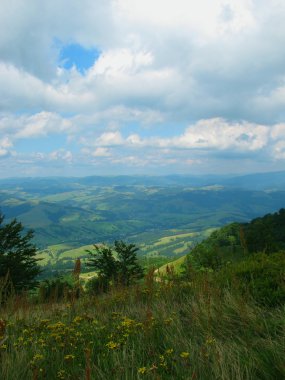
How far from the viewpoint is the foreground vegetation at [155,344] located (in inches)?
144

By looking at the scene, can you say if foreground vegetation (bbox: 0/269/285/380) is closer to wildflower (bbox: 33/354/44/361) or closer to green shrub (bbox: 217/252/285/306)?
wildflower (bbox: 33/354/44/361)

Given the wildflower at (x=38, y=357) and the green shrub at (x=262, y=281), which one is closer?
the wildflower at (x=38, y=357)

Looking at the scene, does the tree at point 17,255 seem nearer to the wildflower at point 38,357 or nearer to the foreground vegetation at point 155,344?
the foreground vegetation at point 155,344

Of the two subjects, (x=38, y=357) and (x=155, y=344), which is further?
(x=155, y=344)

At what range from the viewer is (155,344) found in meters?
4.73

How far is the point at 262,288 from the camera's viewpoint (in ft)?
22.6

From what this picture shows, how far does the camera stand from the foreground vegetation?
12.0 ft

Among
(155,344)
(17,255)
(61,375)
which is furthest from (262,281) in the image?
(17,255)

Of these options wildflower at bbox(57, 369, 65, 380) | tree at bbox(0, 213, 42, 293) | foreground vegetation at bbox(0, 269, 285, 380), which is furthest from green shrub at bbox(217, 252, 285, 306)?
tree at bbox(0, 213, 42, 293)

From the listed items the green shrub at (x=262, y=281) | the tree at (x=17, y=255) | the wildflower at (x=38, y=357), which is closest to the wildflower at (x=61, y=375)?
the wildflower at (x=38, y=357)

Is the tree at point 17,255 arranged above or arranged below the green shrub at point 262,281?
below

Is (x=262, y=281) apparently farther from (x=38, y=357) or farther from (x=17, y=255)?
(x=17, y=255)

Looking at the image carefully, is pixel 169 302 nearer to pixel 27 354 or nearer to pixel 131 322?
pixel 131 322

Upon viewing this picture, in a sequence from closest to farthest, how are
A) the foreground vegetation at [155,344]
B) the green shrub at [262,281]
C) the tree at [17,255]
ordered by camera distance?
the foreground vegetation at [155,344] < the green shrub at [262,281] < the tree at [17,255]
